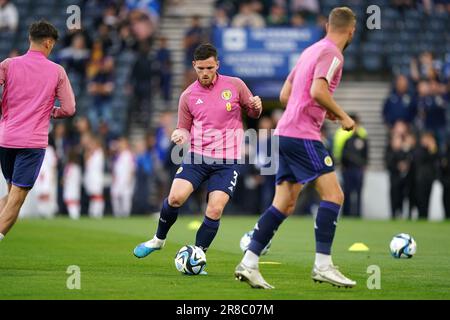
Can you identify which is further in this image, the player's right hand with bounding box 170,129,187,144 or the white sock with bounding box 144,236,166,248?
the white sock with bounding box 144,236,166,248

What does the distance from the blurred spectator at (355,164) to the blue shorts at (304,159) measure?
16484 mm

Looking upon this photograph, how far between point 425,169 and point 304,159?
16.8 meters

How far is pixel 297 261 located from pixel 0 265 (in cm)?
360

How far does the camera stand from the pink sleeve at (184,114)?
12273mm

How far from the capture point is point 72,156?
27.7m

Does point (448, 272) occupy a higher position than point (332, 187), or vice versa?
point (332, 187)

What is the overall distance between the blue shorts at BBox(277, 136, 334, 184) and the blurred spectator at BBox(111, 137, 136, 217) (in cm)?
1789

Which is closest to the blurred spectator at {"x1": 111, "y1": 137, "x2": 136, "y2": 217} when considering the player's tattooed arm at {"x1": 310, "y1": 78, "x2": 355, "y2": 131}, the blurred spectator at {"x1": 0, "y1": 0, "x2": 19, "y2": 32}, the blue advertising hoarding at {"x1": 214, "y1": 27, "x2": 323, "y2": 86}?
the blue advertising hoarding at {"x1": 214, "y1": 27, "x2": 323, "y2": 86}

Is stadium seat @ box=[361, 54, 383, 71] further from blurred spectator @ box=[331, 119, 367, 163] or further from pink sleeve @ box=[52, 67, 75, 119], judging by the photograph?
pink sleeve @ box=[52, 67, 75, 119]

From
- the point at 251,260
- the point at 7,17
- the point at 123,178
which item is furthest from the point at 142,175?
the point at 251,260

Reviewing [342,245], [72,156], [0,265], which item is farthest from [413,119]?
[0,265]

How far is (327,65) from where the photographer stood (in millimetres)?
10094

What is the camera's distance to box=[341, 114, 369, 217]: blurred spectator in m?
26.7

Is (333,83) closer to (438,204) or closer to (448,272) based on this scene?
(448,272)
